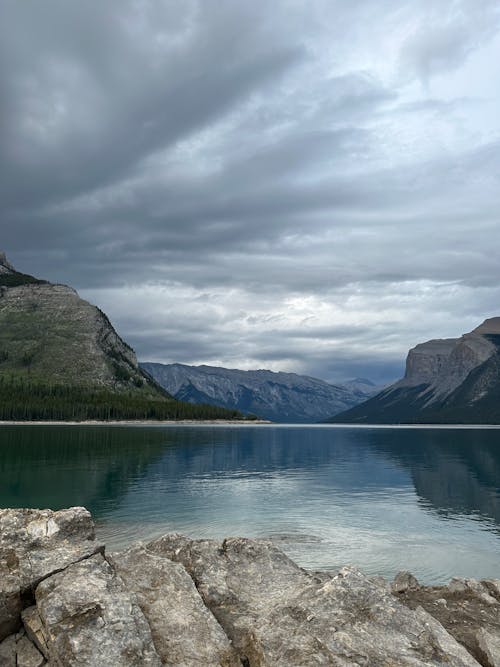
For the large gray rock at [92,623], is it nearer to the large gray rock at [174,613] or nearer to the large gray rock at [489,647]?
the large gray rock at [174,613]

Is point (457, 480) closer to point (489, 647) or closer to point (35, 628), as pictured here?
point (489, 647)

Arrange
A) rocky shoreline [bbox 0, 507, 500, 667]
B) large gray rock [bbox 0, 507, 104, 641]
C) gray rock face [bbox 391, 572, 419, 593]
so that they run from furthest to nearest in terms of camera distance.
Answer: gray rock face [bbox 391, 572, 419, 593] → large gray rock [bbox 0, 507, 104, 641] → rocky shoreline [bbox 0, 507, 500, 667]

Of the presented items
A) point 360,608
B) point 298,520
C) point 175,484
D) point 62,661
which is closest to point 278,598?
point 360,608

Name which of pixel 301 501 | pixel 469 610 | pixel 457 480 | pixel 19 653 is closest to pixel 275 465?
pixel 457 480

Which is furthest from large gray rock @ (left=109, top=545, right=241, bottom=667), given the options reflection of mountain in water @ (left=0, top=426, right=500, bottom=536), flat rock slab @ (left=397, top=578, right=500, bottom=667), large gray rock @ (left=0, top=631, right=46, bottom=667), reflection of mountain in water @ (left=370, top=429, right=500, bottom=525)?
reflection of mountain in water @ (left=370, top=429, right=500, bottom=525)

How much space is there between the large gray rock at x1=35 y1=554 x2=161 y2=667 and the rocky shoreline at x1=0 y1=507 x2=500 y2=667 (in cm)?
3

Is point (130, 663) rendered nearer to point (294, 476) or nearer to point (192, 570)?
point (192, 570)

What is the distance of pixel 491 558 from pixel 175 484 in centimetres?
5721

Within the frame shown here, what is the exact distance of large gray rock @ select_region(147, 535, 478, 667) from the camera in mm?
14766

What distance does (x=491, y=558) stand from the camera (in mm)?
48500

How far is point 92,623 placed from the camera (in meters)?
15.0

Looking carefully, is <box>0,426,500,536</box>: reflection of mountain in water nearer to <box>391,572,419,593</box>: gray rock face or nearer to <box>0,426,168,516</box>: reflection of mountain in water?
<box>0,426,168,516</box>: reflection of mountain in water

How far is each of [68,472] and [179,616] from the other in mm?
95662

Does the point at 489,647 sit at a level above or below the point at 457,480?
Result: above
